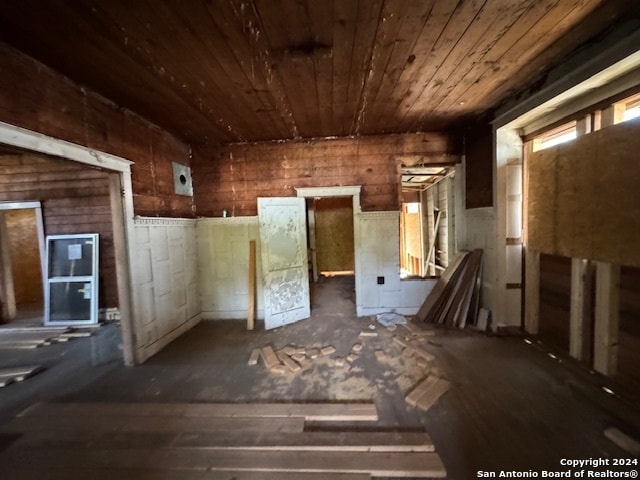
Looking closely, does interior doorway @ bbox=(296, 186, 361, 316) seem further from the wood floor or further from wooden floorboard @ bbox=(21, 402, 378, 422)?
wooden floorboard @ bbox=(21, 402, 378, 422)

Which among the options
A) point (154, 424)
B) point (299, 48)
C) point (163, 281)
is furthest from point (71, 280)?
point (299, 48)

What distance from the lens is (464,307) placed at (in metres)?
3.55

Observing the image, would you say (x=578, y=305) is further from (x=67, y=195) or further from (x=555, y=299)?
(x=67, y=195)

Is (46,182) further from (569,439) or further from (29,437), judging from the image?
(569,439)

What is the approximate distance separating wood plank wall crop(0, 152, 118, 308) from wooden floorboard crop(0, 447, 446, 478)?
3162mm

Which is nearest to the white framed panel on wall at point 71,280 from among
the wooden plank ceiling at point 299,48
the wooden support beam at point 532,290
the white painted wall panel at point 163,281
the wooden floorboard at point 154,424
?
the white painted wall panel at point 163,281

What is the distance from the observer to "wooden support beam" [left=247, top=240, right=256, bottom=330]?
12.7ft

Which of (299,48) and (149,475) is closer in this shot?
(149,475)

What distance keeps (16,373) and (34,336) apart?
1.39 m

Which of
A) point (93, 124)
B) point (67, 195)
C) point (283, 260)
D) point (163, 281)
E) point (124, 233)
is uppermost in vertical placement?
point (93, 124)

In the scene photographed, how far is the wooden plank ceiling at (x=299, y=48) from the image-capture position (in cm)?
155

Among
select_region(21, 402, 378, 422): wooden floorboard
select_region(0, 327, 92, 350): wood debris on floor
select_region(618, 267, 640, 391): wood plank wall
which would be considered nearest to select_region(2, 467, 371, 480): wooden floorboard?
select_region(21, 402, 378, 422): wooden floorboard

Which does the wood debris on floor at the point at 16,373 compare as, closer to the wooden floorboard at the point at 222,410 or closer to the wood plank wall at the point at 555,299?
the wooden floorboard at the point at 222,410

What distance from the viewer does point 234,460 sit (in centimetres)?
162
